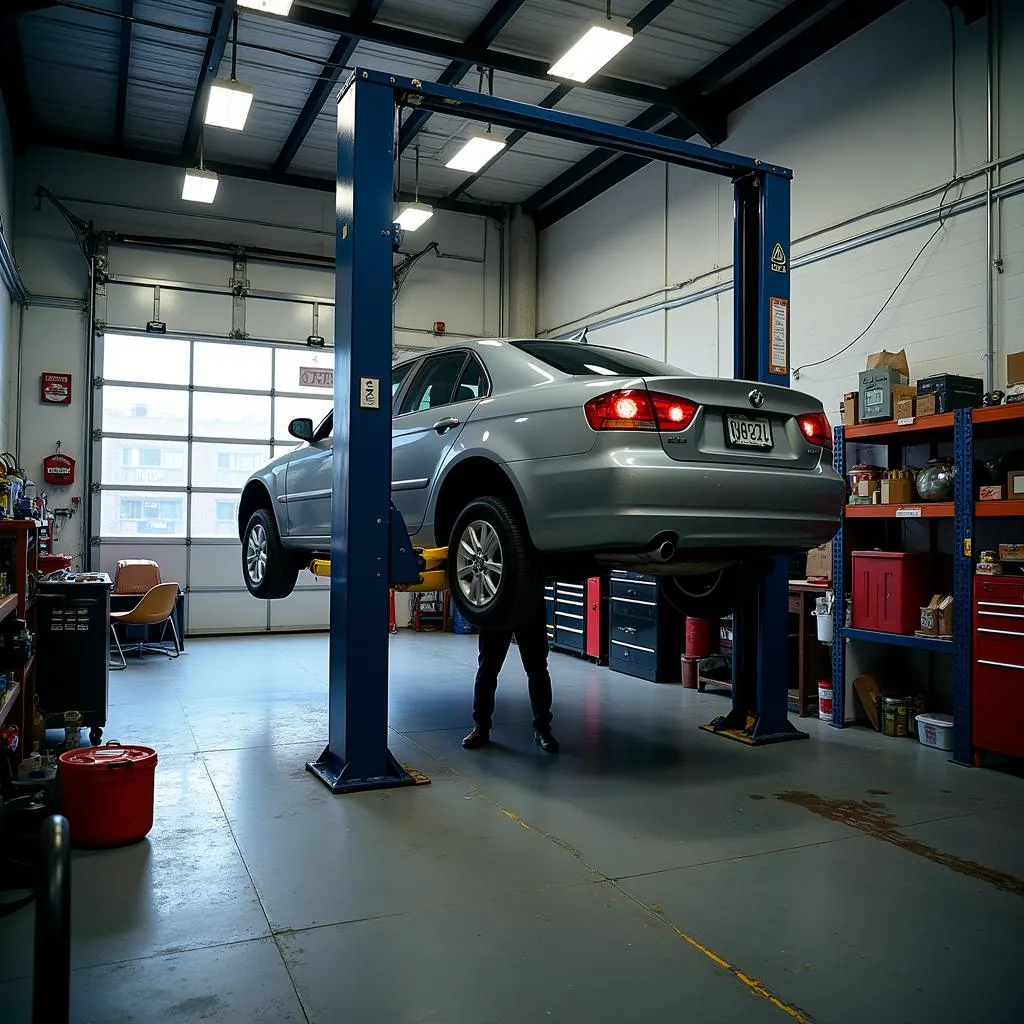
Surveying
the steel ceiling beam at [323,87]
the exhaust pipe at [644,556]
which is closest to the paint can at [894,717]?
the exhaust pipe at [644,556]

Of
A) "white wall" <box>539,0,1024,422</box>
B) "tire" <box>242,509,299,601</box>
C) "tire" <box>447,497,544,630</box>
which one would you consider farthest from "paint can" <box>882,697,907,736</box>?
"tire" <box>242,509,299,601</box>

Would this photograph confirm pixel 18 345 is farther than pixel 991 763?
Yes

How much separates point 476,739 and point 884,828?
7.18ft

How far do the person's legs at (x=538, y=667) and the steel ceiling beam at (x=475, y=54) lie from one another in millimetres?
5230

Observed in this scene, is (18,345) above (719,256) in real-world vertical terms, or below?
below

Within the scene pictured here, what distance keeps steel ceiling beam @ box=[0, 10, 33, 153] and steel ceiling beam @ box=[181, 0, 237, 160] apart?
1.52m

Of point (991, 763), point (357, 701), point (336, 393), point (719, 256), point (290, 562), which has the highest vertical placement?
point (719, 256)

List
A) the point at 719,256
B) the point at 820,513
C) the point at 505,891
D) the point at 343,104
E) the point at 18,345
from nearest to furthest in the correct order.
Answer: the point at 505,891, the point at 820,513, the point at 343,104, the point at 719,256, the point at 18,345

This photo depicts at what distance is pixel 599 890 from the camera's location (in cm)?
292

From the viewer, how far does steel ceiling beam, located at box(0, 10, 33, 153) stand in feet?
24.6

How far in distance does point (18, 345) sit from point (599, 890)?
9.13 meters

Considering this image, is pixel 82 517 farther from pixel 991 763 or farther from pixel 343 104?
pixel 991 763

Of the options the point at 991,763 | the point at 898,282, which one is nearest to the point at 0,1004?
the point at 991,763

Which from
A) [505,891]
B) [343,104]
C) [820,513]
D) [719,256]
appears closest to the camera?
[505,891]
